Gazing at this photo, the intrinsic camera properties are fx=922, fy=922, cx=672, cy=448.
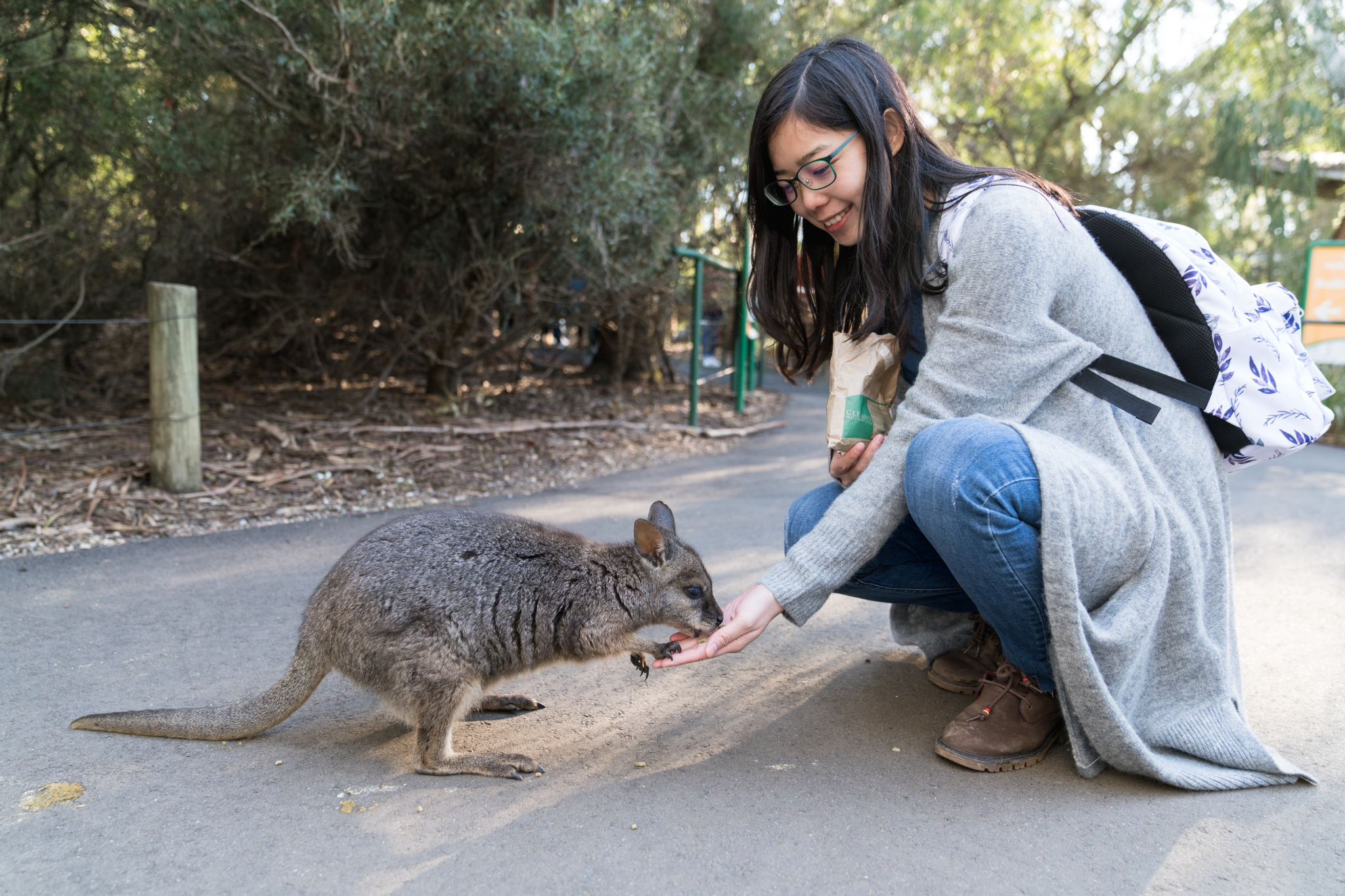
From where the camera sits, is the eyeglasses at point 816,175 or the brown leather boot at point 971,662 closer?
the eyeglasses at point 816,175

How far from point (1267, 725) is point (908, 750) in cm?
94

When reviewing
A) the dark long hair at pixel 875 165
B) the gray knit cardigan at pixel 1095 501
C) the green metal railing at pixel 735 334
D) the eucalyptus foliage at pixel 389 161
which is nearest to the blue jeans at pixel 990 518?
the gray knit cardigan at pixel 1095 501

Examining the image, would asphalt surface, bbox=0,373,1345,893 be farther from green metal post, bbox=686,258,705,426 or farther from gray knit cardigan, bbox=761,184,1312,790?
green metal post, bbox=686,258,705,426

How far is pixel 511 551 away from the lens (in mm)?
2340

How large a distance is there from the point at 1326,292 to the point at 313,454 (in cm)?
740

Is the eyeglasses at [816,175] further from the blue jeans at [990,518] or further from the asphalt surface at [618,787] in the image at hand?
the asphalt surface at [618,787]

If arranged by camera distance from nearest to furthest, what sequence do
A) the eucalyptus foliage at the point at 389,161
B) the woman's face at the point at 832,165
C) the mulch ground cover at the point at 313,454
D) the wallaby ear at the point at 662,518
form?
1. the woman's face at the point at 832,165
2. the wallaby ear at the point at 662,518
3. the mulch ground cover at the point at 313,454
4. the eucalyptus foliage at the point at 389,161

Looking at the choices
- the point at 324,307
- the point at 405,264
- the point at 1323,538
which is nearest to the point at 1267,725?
the point at 1323,538

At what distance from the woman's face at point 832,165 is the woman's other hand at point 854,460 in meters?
0.50

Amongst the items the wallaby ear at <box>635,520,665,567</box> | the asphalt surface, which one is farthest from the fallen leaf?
the wallaby ear at <box>635,520,665,567</box>

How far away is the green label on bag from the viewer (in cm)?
226

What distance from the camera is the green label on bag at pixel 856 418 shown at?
226cm

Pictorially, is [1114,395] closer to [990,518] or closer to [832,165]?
[990,518]

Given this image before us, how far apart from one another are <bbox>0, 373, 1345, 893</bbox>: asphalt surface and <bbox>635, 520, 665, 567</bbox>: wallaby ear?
15.4 inches
